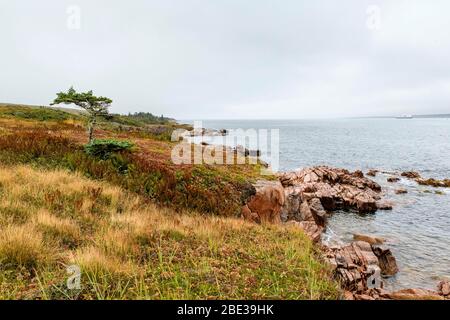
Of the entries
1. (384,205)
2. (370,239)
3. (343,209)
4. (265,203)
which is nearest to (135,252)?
(265,203)

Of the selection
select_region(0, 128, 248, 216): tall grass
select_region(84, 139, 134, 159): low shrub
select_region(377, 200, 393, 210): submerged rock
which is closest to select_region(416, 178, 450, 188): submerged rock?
select_region(377, 200, 393, 210): submerged rock

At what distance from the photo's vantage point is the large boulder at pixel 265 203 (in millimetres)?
9859

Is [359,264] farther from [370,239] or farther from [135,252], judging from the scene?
[135,252]

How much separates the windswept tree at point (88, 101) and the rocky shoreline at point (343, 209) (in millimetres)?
6494

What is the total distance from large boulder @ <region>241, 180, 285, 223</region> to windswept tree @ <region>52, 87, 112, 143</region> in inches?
257

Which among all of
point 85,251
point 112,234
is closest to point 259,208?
point 112,234

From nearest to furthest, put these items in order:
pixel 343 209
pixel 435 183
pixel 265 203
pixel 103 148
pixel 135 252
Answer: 1. pixel 135 252
2. pixel 265 203
3. pixel 103 148
4. pixel 343 209
5. pixel 435 183

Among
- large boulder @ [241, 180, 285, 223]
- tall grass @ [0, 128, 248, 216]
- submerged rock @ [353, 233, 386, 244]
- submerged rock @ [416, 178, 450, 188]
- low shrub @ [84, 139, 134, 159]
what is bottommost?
submerged rock @ [353, 233, 386, 244]

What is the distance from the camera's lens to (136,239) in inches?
223

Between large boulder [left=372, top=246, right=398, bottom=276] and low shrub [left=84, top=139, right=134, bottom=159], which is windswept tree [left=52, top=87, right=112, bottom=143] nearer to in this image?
low shrub [left=84, top=139, right=134, bottom=159]

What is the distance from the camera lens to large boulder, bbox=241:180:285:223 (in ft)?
32.3

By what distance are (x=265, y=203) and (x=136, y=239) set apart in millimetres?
5763

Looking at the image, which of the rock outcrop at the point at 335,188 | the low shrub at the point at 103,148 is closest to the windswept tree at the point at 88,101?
the low shrub at the point at 103,148
